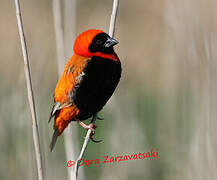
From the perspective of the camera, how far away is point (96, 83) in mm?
2264

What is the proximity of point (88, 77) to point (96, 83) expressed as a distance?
0.18ft

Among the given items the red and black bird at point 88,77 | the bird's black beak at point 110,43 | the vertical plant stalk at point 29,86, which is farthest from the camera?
the red and black bird at point 88,77

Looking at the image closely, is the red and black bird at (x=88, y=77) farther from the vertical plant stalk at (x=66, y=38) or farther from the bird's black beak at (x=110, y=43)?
the vertical plant stalk at (x=66, y=38)

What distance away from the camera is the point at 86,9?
504 centimetres

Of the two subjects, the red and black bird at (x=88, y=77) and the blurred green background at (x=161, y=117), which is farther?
the blurred green background at (x=161, y=117)

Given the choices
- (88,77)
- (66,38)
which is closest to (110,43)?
(88,77)

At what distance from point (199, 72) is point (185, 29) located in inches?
12.9

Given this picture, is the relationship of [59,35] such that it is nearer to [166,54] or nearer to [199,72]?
[199,72]

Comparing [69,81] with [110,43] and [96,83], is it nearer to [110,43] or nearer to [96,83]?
[96,83]

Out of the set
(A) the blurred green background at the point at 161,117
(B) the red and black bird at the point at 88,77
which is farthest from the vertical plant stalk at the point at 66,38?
(B) the red and black bird at the point at 88,77

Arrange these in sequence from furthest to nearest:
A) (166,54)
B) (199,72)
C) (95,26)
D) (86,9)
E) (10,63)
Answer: (86,9)
(95,26)
(166,54)
(10,63)
(199,72)

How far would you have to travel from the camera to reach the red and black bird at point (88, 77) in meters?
2.21

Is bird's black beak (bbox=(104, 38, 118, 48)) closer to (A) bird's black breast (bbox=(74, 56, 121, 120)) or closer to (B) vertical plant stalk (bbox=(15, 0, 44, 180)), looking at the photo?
(A) bird's black breast (bbox=(74, 56, 121, 120))

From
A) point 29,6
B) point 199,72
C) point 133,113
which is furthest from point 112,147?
point 29,6
